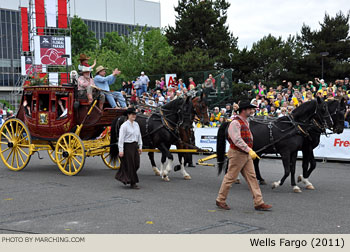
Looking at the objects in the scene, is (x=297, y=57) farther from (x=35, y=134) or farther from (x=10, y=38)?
(x=10, y=38)

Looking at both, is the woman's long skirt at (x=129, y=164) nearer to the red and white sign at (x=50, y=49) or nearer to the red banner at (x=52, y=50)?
the red and white sign at (x=50, y=49)

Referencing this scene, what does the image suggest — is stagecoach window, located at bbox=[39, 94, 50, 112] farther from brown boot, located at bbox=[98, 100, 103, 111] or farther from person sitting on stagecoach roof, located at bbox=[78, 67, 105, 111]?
brown boot, located at bbox=[98, 100, 103, 111]

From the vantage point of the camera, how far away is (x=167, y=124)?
36.3 ft

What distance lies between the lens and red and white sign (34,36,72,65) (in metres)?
29.7

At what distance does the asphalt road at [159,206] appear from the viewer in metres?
6.38

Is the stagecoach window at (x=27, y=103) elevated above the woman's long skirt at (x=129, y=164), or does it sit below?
above

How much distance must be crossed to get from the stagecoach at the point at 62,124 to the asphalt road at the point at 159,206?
695mm

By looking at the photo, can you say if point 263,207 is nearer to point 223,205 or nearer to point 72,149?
point 223,205

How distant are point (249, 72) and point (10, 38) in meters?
40.7

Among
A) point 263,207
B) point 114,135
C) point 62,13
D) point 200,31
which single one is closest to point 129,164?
point 114,135

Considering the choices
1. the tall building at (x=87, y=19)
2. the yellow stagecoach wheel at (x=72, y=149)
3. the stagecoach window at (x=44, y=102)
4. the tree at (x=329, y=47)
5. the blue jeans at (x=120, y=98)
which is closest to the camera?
the yellow stagecoach wheel at (x=72, y=149)

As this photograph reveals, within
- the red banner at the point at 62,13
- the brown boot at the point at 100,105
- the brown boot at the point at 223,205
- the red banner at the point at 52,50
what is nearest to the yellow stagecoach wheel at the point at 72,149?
the brown boot at the point at 100,105

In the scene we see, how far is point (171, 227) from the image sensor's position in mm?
6320

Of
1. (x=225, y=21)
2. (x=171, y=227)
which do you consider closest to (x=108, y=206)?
(x=171, y=227)
